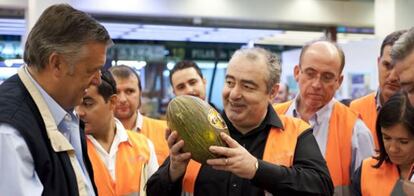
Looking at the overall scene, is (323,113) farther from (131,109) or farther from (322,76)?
(131,109)

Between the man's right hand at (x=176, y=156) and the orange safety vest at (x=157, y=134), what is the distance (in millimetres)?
1442

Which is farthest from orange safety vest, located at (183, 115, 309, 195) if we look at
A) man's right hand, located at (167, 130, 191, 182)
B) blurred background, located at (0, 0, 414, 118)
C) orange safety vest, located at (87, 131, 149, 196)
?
blurred background, located at (0, 0, 414, 118)

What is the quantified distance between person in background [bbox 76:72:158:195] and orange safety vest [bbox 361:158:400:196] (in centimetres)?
106

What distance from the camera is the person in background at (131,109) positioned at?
3609 mm

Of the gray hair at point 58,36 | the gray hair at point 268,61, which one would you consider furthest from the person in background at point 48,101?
the gray hair at point 268,61

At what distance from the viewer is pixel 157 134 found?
3.73 m

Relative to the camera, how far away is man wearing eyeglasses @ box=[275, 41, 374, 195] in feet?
8.98

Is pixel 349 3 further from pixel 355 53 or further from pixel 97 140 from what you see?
pixel 97 140

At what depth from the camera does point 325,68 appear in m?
2.84

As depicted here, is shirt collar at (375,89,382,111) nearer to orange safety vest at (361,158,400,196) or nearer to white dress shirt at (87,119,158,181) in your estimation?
orange safety vest at (361,158,400,196)

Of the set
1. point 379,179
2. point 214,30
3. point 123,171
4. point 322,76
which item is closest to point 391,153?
point 379,179

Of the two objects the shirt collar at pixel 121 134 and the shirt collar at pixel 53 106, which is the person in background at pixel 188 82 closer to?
the shirt collar at pixel 121 134

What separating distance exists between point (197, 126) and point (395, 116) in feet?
3.10

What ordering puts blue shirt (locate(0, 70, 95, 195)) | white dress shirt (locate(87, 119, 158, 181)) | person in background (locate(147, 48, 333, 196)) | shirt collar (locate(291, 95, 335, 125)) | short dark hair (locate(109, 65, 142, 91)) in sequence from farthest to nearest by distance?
short dark hair (locate(109, 65, 142, 91)) → shirt collar (locate(291, 95, 335, 125)) → white dress shirt (locate(87, 119, 158, 181)) → person in background (locate(147, 48, 333, 196)) → blue shirt (locate(0, 70, 95, 195))
